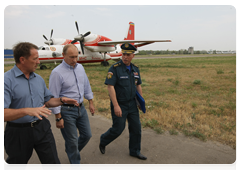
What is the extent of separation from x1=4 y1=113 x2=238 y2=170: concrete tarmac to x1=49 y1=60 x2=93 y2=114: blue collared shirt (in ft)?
4.12

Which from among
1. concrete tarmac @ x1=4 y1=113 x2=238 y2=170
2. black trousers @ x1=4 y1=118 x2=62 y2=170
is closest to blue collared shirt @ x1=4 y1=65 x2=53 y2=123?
black trousers @ x1=4 y1=118 x2=62 y2=170

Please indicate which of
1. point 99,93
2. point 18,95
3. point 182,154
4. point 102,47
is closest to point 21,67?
point 18,95

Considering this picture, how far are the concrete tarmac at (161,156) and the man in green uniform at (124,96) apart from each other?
260 millimetres

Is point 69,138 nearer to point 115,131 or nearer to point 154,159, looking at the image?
point 115,131

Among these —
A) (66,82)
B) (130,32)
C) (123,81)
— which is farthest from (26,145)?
(130,32)

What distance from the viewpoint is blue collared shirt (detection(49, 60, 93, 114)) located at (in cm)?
272

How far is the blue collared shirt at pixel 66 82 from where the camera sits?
272 centimetres

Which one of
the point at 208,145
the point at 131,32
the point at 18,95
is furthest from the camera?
the point at 131,32

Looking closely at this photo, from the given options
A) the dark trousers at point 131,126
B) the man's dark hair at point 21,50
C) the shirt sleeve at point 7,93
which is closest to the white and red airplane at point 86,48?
the dark trousers at point 131,126

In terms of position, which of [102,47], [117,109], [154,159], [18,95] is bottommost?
[154,159]

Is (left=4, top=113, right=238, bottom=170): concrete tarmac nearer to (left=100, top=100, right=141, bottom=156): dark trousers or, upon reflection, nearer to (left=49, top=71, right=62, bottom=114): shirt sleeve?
(left=100, top=100, right=141, bottom=156): dark trousers

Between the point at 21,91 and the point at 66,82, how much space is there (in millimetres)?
859

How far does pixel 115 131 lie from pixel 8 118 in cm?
192

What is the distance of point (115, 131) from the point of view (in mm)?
3248
